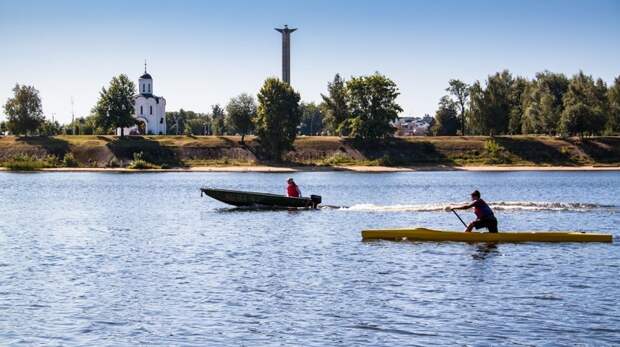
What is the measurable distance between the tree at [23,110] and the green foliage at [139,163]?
2874 centimetres

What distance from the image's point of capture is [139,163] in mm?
140000

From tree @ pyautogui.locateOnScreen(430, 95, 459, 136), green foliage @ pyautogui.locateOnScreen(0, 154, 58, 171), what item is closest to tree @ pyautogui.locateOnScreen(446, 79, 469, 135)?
tree @ pyautogui.locateOnScreen(430, 95, 459, 136)

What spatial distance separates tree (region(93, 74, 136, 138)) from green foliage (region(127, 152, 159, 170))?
1388 centimetres

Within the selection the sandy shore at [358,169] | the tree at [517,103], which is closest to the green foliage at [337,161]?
the sandy shore at [358,169]

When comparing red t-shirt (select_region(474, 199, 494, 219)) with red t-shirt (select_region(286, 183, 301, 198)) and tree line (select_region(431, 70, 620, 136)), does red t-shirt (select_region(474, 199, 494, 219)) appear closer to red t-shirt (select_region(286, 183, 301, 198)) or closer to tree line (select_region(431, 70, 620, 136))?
red t-shirt (select_region(286, 183, 301, 198))

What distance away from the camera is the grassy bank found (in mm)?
140875

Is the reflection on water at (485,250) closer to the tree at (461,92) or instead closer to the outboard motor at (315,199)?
the outboard motor at (315,199)

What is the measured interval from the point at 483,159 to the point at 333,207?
84.6 metres

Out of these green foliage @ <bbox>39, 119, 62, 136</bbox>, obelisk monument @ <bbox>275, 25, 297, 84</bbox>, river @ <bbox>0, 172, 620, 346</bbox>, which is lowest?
river @ <bbox>0, 172, 620, 346</bbox>

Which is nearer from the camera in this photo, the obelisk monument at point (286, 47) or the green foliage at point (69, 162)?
the green foliage at point (69, 162)

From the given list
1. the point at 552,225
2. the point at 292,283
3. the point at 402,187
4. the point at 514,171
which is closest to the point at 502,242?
the point at 552,225

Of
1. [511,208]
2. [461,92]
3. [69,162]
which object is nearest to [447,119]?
[461,92]

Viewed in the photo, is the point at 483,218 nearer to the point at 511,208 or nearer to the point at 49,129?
the point at 511,208

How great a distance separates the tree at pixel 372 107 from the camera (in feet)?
477
